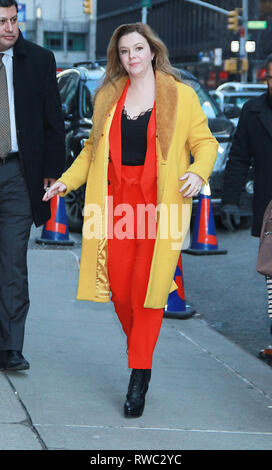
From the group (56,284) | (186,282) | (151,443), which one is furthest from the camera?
(186,282)

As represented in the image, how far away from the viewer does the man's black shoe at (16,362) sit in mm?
5418

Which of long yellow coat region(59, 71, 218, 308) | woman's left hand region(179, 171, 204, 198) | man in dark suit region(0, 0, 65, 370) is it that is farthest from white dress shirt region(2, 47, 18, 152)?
woman's left hand region(179, 171, 204, 198)

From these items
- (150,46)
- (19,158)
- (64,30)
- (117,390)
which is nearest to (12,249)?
(19,158)

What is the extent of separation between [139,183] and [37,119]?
3.03 feet

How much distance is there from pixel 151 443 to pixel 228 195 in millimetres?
1895

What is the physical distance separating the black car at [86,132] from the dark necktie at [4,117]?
579 centimetres

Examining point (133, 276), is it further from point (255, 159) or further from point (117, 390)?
point (255, 159)

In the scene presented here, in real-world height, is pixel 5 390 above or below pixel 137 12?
above

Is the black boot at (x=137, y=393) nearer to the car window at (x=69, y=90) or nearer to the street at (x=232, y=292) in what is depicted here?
the street at (x=232, y=292)

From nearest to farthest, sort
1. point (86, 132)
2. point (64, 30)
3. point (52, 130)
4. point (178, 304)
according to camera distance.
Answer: point (52, 130) < point (178, 304) < point (86, 132) < point (64, 30)

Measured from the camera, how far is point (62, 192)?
5051 millimetres

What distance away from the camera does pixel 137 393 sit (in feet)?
16.0

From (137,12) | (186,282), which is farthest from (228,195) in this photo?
(137,12)

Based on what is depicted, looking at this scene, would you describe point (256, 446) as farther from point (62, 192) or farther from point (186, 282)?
point (186, 282)
